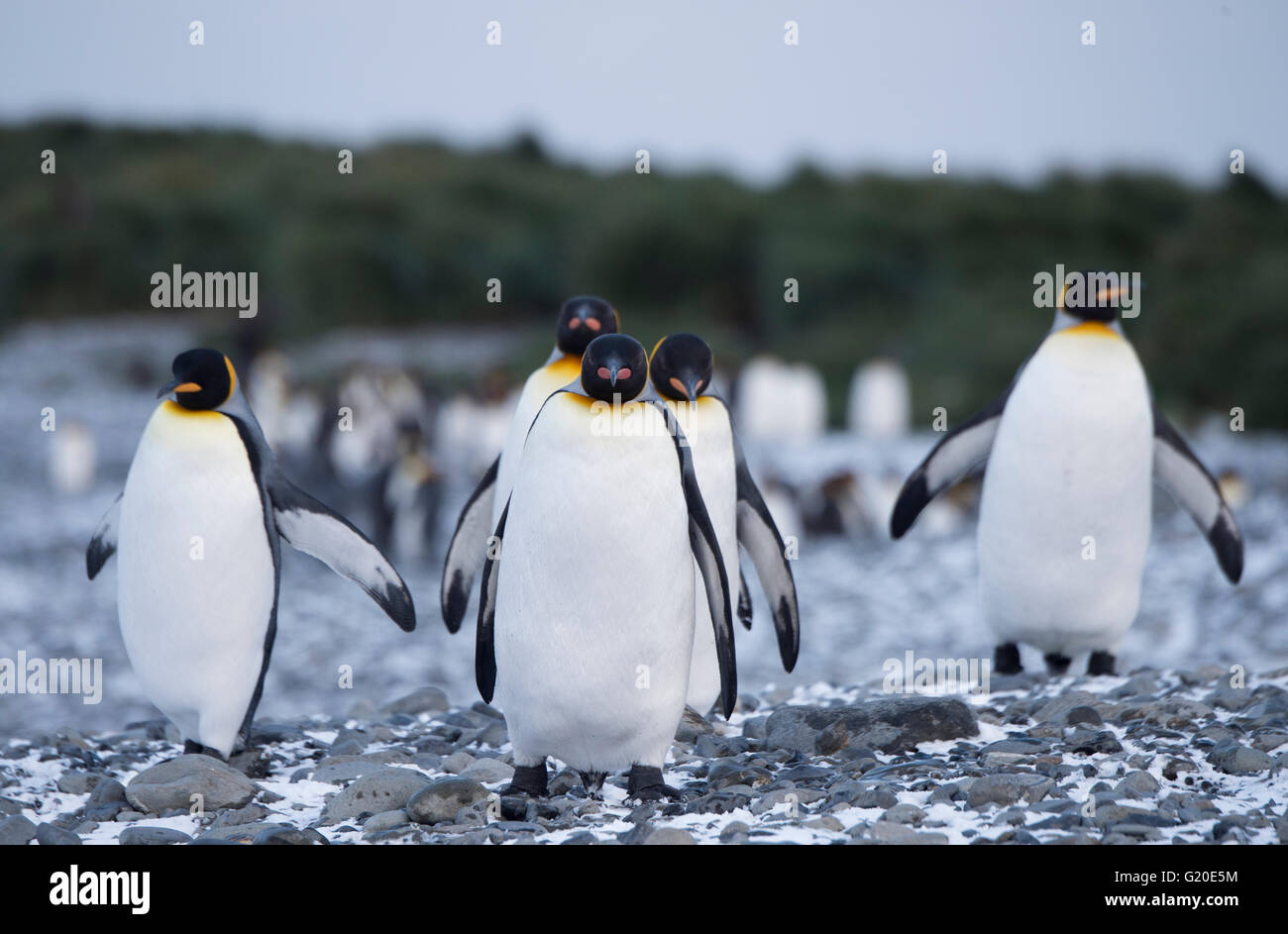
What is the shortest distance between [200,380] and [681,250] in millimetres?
29127

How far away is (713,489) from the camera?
15.1ft

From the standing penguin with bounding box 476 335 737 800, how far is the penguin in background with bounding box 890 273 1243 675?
6.82ft

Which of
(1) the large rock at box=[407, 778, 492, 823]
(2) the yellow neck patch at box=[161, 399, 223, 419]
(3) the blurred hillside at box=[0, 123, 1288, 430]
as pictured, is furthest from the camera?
(3) the blurred hillside at box=[0, 123, 1288, 430]

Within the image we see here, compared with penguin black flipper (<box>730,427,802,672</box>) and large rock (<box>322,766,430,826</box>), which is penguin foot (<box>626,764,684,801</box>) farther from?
penguin black flipper (<box>730,427,802,672</box>)

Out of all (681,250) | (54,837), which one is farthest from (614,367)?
(681,250)

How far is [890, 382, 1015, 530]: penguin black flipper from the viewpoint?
579 centimetres

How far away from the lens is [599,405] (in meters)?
3.66

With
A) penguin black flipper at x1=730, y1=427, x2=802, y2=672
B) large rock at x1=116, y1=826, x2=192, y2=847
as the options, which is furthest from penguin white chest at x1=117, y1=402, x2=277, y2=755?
penguin black flipper at x1=730, y1=427, x2=802, y2=672

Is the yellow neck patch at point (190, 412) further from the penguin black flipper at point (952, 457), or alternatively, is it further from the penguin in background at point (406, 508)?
the penguin in background at point (406, 508)

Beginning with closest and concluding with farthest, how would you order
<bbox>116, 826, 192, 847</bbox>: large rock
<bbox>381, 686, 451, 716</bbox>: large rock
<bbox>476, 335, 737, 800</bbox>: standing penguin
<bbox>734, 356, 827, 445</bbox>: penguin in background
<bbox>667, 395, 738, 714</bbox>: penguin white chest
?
<bbox>116, 826, 192, 847</bbox>: large rock < <bbox>476, 335, 737, 800</bbox>: standing penguin < <bbox>667, 395, 738, 714</bbox>: penguin white chest < <bbox>381, 686, 451, 716</bbox>: large rock < <bbox>734, 356, 827, 445</bbox>: penguin in background

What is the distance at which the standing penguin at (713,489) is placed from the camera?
4535 mm

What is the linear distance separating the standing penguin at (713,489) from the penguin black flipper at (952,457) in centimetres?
122
